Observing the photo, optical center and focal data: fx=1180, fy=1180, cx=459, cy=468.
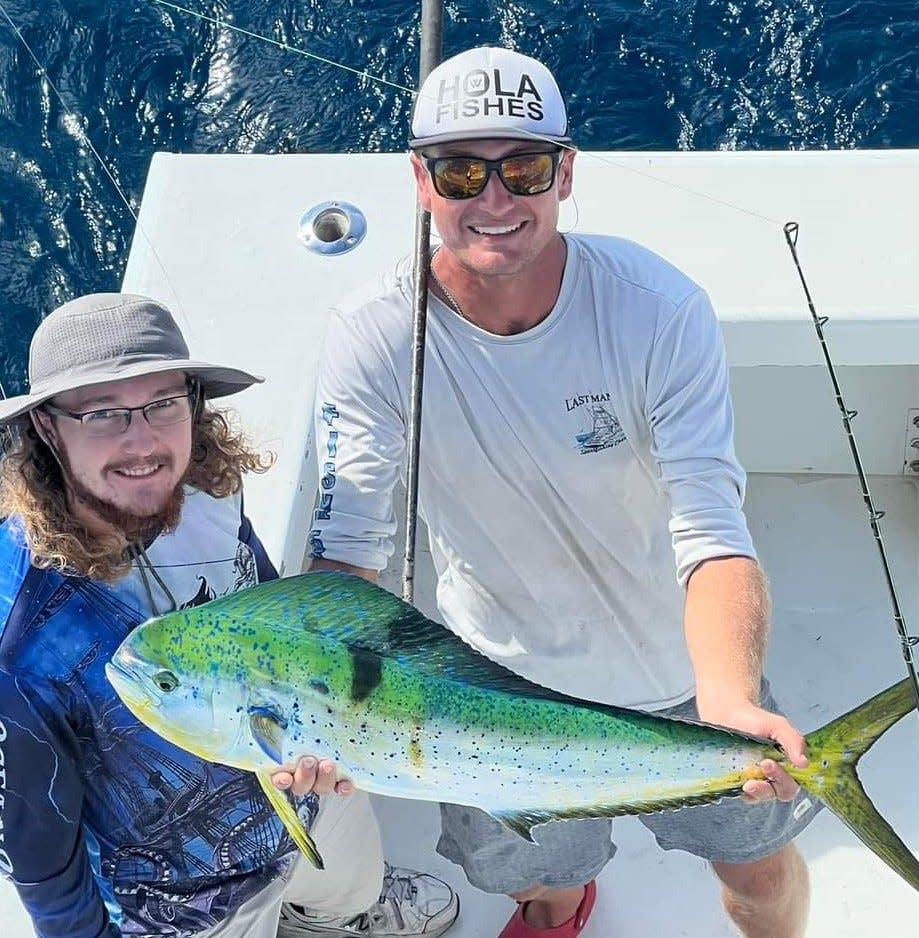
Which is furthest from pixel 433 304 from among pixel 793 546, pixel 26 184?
pixel 26 184

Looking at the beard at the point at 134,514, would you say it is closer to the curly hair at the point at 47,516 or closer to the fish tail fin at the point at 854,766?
the curly hair at the point at 47,516

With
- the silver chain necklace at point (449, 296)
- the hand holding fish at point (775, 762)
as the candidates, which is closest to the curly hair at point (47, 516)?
the silver chain necklace at point (449, 296)

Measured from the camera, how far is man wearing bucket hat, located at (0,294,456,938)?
1.68 metres

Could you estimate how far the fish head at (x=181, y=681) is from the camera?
150 cm

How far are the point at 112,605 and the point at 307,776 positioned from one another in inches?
16.5

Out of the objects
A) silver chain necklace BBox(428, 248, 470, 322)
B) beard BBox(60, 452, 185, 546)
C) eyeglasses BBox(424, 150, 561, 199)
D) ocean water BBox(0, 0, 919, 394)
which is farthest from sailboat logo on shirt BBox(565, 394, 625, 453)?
ocean water BBox(0, 0, 919, 394)

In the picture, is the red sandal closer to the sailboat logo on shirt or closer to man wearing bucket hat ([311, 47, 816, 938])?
man wearing bucket hat ([311, 47, 816, 938])

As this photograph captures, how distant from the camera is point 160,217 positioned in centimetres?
313

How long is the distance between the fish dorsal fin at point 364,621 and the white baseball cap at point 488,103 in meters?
0.81

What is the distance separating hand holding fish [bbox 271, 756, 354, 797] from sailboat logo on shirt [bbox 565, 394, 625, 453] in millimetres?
792

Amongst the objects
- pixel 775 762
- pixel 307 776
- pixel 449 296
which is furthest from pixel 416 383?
pixel 775 762

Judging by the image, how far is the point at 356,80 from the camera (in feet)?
17.2

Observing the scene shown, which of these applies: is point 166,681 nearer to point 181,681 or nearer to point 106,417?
point 181,681

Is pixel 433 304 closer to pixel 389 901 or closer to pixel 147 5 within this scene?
pixel 389 901
